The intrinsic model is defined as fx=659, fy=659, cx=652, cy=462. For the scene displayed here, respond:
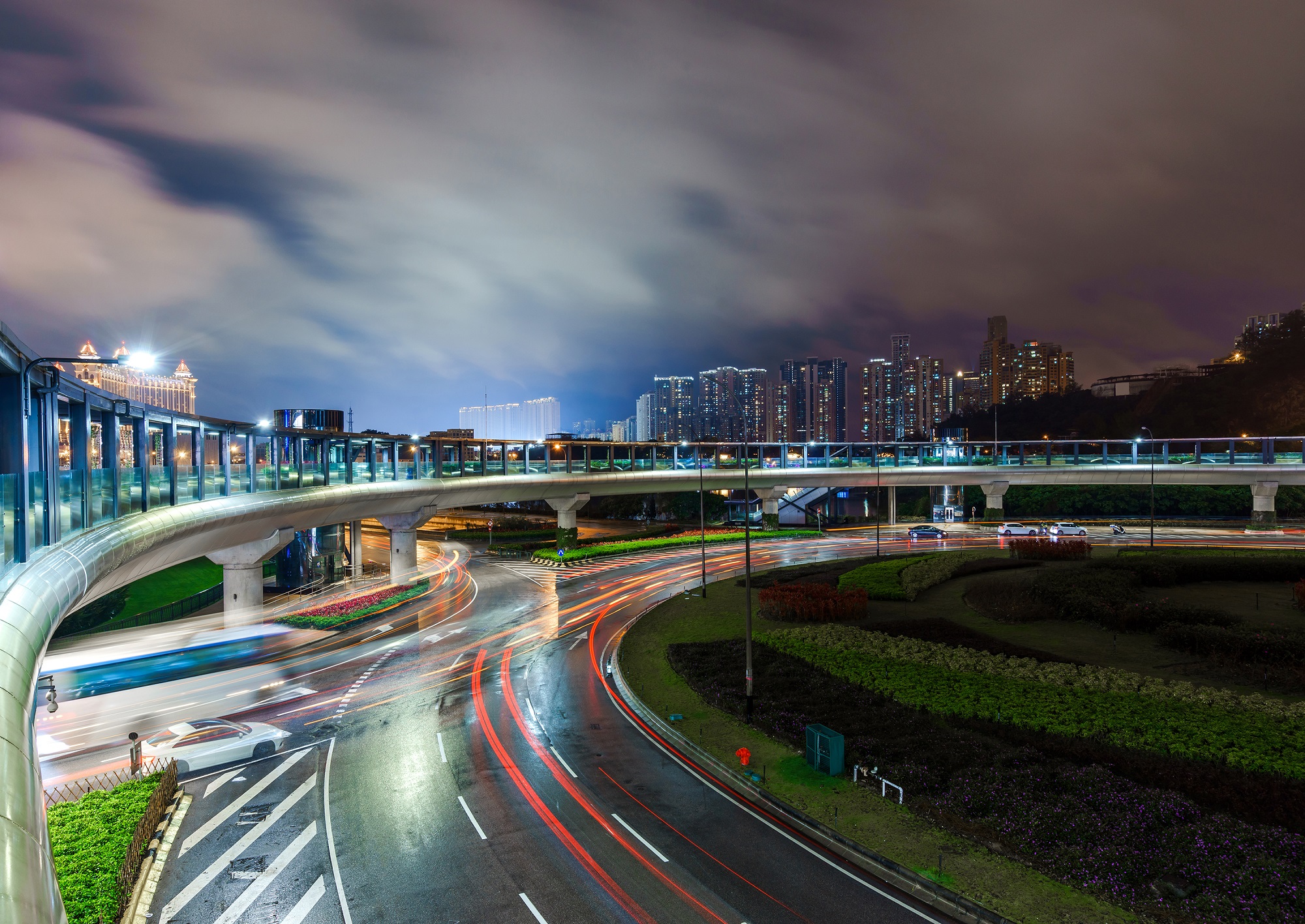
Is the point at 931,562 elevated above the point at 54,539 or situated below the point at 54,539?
below

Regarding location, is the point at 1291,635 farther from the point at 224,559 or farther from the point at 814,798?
the point at 224,559

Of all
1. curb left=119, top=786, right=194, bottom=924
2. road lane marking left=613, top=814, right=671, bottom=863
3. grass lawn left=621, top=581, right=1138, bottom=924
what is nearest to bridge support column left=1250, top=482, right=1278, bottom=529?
grass lawn left=621, top=581, right=1138, bottom=924

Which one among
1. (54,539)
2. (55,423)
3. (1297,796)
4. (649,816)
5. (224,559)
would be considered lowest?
(649,816)

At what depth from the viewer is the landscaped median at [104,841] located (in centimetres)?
1395

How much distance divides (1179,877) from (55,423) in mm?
24856

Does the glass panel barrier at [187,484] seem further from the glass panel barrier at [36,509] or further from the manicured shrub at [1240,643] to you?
the manicured shrub at [1240,643]

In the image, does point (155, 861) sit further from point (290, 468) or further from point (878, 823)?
point (290, 468)

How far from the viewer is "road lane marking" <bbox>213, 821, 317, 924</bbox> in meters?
14.1

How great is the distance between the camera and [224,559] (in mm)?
38625

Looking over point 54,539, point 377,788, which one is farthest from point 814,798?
point 54,539

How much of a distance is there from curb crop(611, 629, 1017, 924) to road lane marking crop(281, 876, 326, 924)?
1069 cm

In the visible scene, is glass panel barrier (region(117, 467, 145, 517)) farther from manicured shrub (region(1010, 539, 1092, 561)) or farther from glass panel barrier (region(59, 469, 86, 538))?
manicured shrub (region(1010, 539, 1092, 561))

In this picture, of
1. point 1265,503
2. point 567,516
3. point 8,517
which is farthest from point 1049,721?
point 1265,503

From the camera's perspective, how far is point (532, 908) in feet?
46.5
